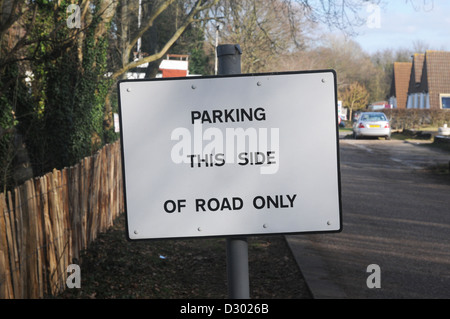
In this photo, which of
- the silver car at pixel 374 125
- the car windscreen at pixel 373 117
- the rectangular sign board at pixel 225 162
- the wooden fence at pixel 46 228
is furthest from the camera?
the car windscreen at pixel 373 117

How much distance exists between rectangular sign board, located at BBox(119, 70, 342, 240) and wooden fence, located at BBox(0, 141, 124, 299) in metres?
3.55

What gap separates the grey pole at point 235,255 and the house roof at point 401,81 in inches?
2973

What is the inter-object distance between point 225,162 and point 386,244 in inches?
279

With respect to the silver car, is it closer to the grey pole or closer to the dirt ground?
the dirt ground

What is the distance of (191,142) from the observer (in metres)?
2.05

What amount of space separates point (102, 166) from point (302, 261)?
4057 millimetres

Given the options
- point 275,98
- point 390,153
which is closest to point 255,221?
point 275,98

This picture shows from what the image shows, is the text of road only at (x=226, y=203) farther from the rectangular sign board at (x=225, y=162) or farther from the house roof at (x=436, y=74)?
the house roof at (x=436, y=74)

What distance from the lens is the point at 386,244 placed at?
8.69 metres

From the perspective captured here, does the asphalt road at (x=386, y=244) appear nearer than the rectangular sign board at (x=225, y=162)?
No

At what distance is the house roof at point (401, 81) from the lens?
2933 inches

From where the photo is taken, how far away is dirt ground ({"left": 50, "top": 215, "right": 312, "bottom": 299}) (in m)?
6.89

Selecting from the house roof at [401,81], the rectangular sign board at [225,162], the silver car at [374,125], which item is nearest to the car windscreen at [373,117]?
the silver car at [374,125]
